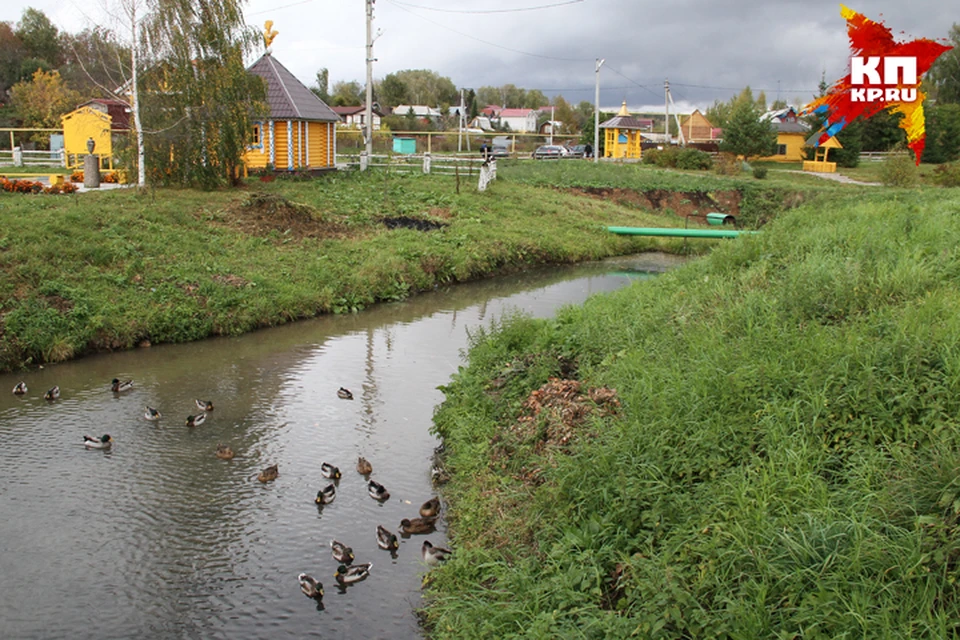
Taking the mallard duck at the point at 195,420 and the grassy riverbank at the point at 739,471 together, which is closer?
the grassy riverbank at the point at 739,471

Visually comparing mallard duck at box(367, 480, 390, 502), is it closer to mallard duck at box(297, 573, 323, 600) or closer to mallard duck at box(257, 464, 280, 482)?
mallard duck at box(257, 464, 280, 482)

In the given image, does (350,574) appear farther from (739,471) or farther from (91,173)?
(91,173)

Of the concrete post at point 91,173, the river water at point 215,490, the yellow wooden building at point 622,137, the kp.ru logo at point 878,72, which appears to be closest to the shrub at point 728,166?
the yellow wooden building at point 622,137

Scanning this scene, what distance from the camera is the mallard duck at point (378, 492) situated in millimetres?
8508

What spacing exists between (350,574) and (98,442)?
4.67 meters

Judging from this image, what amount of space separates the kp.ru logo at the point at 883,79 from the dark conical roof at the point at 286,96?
23.6 m

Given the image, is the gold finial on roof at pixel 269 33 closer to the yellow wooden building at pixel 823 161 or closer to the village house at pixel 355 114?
the yellow wooden building at pixel 823 161

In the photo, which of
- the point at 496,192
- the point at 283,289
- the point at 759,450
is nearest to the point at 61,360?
the point at 283,289

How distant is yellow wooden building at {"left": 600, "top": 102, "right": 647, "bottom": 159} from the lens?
57.1 metres

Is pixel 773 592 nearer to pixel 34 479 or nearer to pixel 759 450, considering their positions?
pixel 759 450

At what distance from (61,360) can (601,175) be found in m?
29.3

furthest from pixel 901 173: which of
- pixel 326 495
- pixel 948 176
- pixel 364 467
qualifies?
pixel 326 495

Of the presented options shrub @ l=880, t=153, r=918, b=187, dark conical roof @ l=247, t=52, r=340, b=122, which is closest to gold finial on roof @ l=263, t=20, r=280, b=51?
dark conical roof @ l=247, t=52, r=340, b=122

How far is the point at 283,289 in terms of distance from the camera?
1708cm
